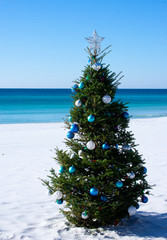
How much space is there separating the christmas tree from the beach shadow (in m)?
0.22

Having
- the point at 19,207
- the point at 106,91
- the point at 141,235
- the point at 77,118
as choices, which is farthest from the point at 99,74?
the point at 19,207

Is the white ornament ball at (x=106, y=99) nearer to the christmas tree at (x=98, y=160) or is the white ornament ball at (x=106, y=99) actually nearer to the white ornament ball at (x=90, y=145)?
the christmas tree at (x=98, y=160)

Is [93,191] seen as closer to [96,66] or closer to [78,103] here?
[78,103]

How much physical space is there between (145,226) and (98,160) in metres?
1.48

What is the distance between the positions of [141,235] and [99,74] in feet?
8.11

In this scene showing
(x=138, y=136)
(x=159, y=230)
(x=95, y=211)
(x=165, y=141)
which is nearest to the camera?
(x=95, y=211)

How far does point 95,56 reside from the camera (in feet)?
13.7

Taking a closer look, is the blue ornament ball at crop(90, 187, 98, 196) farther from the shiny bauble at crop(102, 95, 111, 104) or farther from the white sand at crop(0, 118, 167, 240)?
the shiny bauble at crop(102, 95, 111, 104)

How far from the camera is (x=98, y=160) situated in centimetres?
378

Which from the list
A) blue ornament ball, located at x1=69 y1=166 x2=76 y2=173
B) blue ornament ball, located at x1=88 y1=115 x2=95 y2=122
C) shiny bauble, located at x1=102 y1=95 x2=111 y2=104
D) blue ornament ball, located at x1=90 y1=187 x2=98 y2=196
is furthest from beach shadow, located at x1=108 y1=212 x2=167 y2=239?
shiny bauble, located at x1=102 y1=95 x2=111 y2=104

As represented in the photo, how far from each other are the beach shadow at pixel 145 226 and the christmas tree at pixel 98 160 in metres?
0.22

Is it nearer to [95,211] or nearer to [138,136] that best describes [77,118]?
[95,211]

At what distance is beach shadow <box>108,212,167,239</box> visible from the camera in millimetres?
4004

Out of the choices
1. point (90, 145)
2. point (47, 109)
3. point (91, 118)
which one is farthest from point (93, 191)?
point (47, 109)
